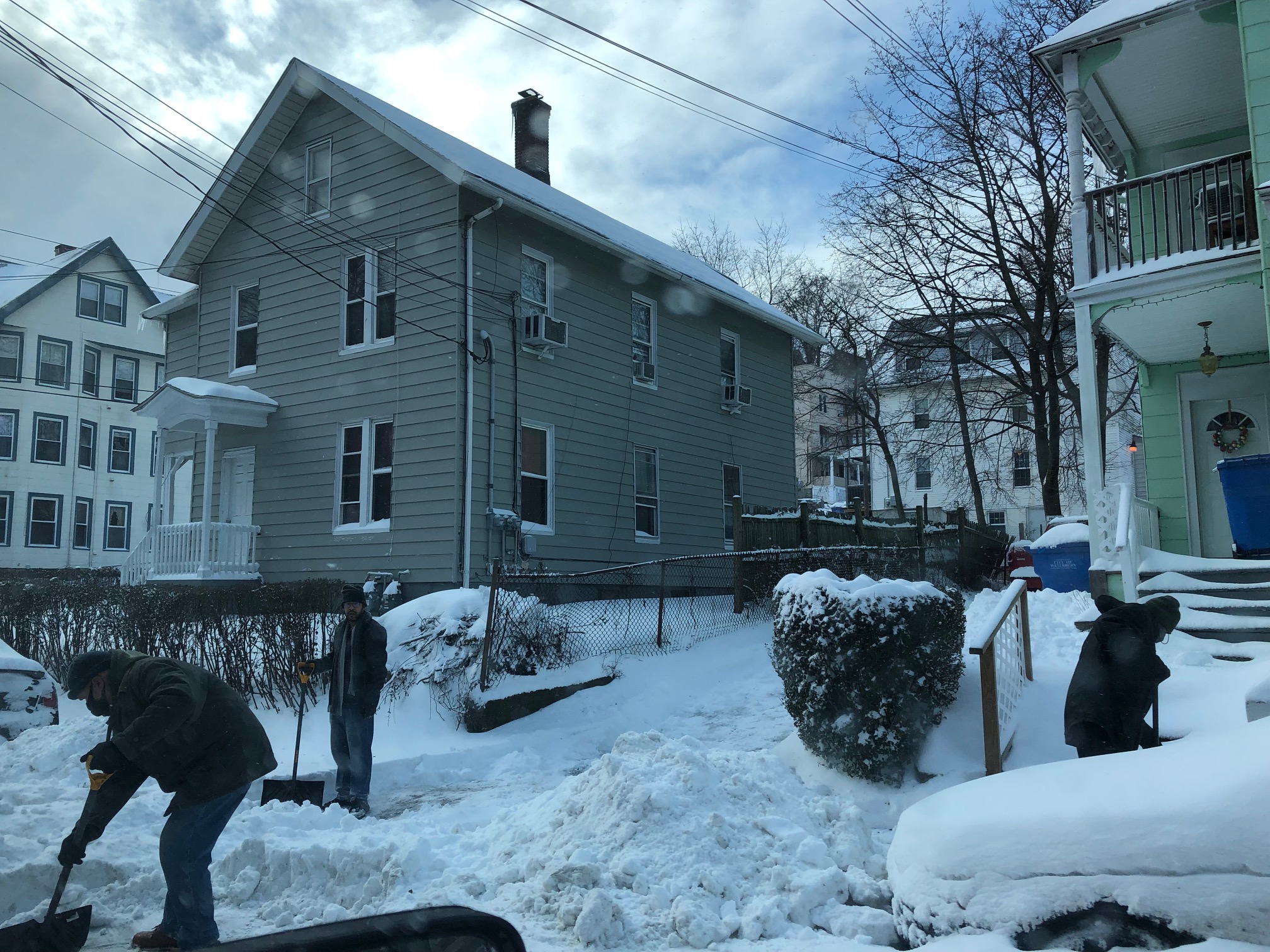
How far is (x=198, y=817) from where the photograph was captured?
16.2 feet

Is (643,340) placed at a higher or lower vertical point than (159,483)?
higher

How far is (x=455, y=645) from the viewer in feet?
34.0

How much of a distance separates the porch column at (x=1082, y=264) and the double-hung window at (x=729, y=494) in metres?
10.1

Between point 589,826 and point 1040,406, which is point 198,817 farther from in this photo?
point 1040,406

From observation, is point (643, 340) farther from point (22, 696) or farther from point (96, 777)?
point (96, 777)

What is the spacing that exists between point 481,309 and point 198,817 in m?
11.6

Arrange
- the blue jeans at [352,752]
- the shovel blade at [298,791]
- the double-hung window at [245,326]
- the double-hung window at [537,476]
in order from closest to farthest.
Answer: the shovel blade at [298,791] < the blue jeans at [352,752] < the double-hung window at [537,476] < the double-hung window at [245,326]

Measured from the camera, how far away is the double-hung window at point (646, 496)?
18.8 m

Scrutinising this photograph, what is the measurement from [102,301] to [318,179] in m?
21.9

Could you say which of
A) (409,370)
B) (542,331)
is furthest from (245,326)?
(542,331)

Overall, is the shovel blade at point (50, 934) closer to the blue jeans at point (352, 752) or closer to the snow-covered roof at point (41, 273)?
the blue jeans at point (352, 752)

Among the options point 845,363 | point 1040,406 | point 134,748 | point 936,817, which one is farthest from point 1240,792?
point 845,363

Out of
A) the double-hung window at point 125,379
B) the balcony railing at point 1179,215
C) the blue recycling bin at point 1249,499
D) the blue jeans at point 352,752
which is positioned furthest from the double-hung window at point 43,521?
the blue recycling bin at point 1249,499

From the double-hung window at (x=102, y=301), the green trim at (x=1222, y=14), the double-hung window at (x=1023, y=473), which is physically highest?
the double-hung window at (x=102, y=301)
